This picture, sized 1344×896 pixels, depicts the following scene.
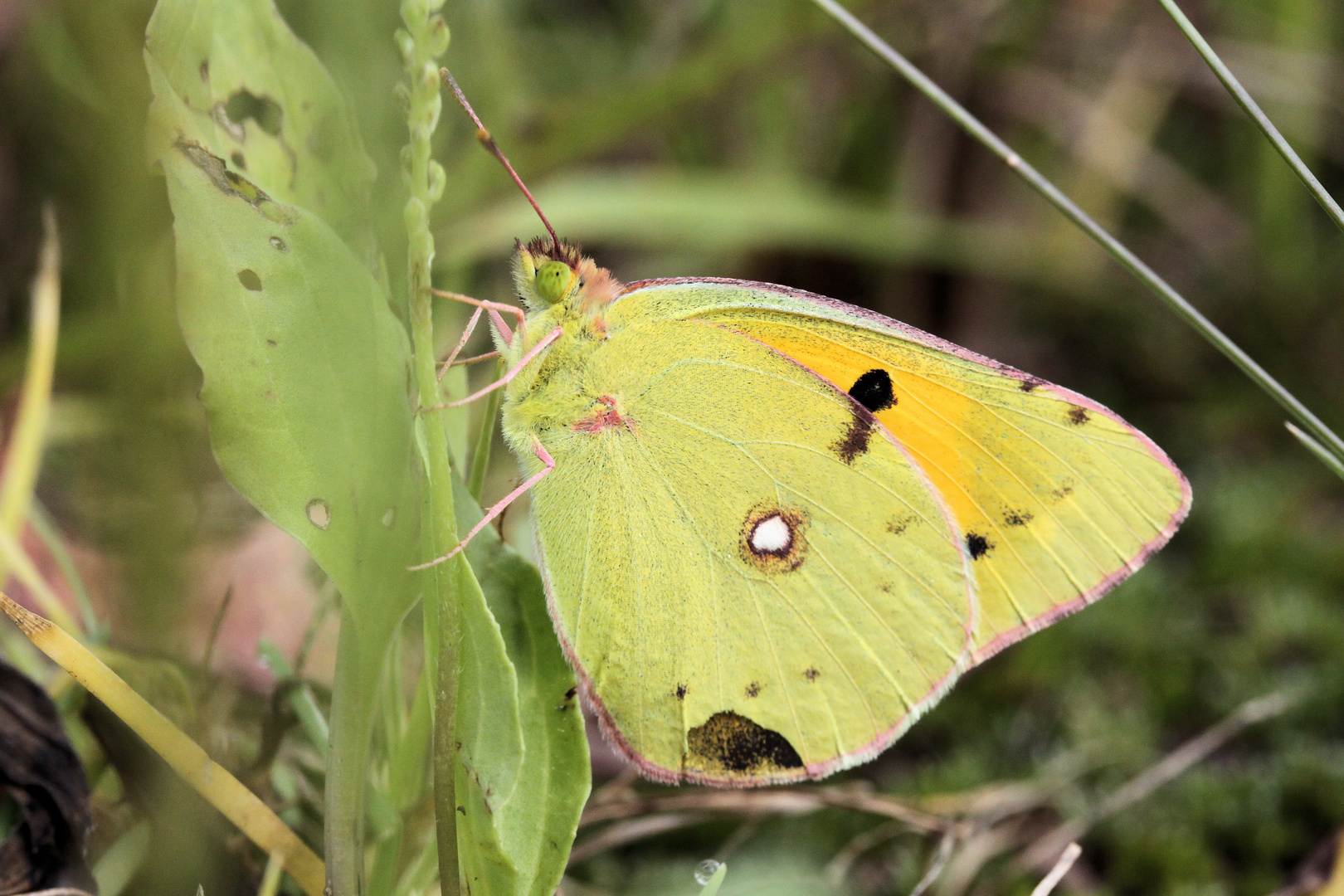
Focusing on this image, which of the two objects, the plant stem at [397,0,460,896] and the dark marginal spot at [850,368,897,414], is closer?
the plant stem at [397,0,460,896]

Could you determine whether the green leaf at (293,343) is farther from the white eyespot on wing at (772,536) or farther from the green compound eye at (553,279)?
the white eyespot on wing at (772,536)

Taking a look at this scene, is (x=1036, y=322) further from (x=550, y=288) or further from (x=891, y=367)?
(x=550, y=288)

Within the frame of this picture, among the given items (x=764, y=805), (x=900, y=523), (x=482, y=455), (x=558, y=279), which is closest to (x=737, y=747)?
(x=764, y=805)

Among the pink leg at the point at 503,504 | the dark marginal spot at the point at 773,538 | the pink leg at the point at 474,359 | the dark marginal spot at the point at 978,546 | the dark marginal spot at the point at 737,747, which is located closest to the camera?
the pink leg at the point at 503,504

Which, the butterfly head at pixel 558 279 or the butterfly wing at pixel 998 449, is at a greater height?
the butterfly head at pixel 558 279

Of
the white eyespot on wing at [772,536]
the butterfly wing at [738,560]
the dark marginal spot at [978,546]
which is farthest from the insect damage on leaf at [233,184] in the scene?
the dark marginal spot at [978,546]

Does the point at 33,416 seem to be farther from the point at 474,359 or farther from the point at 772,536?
the point at 772,536

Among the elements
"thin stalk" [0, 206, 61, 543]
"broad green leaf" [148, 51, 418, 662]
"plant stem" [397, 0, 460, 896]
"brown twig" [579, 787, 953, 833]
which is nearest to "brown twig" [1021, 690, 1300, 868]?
"brown twig" [579, 787, 953, 833]

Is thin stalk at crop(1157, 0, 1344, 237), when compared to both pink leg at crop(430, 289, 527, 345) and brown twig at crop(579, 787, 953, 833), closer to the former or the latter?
pink leg at crop(430, 289, 527, 345)
